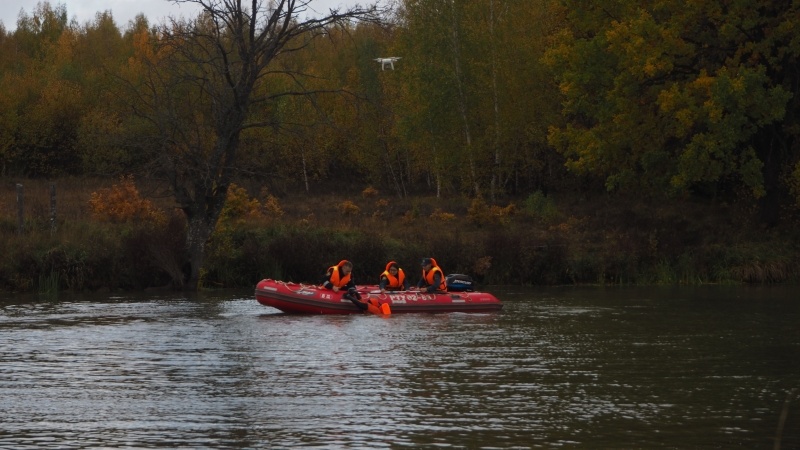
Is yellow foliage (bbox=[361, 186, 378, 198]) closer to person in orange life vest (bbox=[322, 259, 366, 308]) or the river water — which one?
the river water

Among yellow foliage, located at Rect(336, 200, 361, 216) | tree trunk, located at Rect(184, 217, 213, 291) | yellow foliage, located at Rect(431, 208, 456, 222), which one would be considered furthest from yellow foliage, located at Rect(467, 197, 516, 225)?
tree trunk, located at Rect(184, 217, 213, 291)

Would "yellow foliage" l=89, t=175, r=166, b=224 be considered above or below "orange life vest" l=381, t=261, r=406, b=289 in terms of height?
above

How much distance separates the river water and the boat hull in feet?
1.18

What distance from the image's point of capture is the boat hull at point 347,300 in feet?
86.9

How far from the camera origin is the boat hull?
26500 millimetres

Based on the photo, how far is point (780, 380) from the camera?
16641 millimetres

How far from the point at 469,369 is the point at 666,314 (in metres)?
9.55

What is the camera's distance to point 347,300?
1046 inches

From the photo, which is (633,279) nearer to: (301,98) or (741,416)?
(741,416)

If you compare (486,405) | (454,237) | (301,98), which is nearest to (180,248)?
(454,237)

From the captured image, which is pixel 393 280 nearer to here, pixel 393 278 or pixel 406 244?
pixel 393 278

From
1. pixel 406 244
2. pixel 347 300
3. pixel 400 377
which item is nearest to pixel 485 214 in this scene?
pixel 406 244

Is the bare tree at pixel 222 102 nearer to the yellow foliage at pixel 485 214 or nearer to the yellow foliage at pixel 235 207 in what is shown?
the yellow foliage at pixel 235 207

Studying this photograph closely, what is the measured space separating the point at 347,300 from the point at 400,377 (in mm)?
9617
